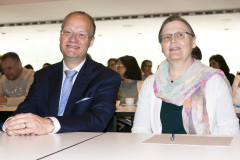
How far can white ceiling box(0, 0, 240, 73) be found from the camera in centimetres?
768

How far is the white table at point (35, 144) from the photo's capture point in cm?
106

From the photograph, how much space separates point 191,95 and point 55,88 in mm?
838

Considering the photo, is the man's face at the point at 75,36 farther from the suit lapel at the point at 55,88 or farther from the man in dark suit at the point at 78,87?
the suit lapel at the point at 55,88

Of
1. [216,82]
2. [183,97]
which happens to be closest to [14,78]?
[183,97]

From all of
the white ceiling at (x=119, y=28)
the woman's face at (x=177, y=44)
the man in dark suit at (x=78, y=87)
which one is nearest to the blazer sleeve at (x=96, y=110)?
the man in dark suit at (x=78, y=87)

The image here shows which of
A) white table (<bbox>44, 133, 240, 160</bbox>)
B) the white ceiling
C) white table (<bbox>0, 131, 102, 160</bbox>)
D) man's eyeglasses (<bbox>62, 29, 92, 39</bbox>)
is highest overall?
the white ceiling

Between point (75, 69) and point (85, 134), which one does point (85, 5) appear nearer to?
point (75, 69)

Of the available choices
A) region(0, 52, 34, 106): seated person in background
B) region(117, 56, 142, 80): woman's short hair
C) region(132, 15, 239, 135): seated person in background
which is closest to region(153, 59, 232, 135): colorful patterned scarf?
region(132, 15, 239, 135): seated person in background

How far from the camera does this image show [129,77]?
176 inches

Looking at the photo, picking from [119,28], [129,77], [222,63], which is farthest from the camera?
[119,28]

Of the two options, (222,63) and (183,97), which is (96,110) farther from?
(222,63)

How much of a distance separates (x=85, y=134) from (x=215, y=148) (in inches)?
24.8

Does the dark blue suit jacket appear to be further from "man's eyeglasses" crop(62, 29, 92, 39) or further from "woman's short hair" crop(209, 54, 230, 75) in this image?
"woman's short hair" crop(209, 54, 230, 75)

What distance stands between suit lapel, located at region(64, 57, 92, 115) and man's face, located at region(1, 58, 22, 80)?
241 cm
